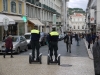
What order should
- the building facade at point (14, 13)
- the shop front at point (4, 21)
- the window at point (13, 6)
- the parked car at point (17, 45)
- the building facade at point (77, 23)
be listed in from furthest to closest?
the building facade at point (77, 23) → the window at point (13, 6) → the building facade at point (14, 13) → the parked car at point (17, 45) → the shop front at point (4, 21)

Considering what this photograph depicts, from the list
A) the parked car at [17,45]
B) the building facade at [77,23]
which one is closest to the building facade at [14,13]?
the parked car at [17,45]

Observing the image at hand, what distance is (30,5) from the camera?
4969 centimetres

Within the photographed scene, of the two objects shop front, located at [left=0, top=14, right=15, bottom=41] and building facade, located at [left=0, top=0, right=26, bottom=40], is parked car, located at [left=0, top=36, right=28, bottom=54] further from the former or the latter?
building facade, located at [left=0, top=0, right=26, bottom=40]

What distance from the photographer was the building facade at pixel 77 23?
171988 mm

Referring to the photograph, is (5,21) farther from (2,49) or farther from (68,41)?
(68,41)

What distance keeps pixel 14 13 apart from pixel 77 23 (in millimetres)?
135605

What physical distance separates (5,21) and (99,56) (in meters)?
16.0

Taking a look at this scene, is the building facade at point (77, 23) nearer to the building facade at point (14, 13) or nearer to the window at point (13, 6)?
the building facade at point (14, 13)

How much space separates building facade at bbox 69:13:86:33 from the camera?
171988mm

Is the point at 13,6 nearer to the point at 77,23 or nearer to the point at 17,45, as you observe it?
the point at 17,45

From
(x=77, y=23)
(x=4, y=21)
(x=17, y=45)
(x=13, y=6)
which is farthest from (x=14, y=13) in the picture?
(x=77, y=23)

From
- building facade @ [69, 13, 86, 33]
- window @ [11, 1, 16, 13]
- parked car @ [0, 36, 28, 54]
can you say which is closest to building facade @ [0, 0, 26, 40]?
window @ [11, 1, 16, 13]

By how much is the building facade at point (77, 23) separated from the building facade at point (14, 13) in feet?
420

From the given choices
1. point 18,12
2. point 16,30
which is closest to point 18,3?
point 18,12
